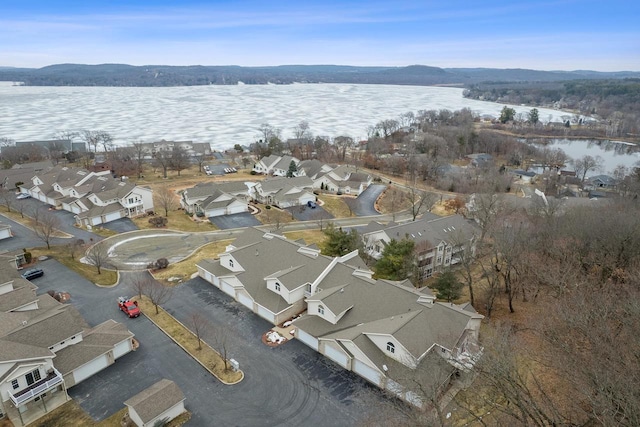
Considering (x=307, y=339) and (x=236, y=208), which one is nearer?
(x=307, y=339)

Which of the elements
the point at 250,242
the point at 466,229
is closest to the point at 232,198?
the point at 250,242

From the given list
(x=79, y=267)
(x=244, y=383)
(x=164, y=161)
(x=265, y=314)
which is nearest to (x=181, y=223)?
(x=79, y=267)

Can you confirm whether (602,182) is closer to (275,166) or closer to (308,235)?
(275,166)

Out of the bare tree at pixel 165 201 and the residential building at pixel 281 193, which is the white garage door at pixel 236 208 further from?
the bare tree at pixel 165 201

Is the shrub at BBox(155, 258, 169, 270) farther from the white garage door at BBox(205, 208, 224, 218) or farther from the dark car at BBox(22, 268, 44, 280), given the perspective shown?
the white garage door at BBox(205, 208, 224, 218)

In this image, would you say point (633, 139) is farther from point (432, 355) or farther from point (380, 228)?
point (432, 355)

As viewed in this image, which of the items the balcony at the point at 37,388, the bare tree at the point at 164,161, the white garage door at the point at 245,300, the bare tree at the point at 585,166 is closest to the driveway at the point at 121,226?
the bare tree at the point at 164,161

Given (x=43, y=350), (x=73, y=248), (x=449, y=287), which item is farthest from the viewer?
(x=73, y=248)
